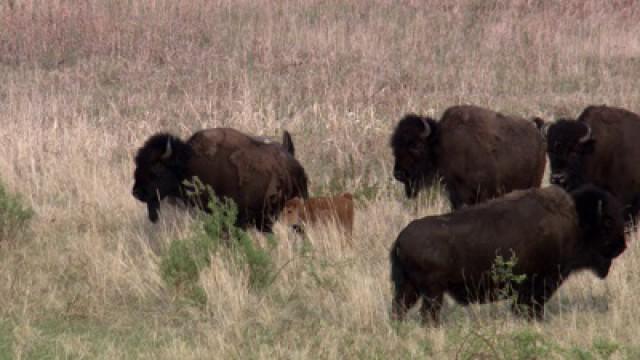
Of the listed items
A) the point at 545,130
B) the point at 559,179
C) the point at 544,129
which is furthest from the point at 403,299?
the point at 544,129

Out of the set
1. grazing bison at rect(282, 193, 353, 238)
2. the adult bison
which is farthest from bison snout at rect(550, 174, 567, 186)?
grazing bison at rect(282, 193, 353, 238)

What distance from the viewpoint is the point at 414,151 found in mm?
12453

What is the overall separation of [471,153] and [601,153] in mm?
1269

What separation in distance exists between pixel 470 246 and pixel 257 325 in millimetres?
1749

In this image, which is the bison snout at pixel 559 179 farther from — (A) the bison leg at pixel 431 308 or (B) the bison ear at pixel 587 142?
(A) the bison leg at pixel 431 308

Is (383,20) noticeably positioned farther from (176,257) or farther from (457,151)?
(176,257)

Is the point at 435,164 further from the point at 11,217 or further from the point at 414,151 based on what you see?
the point at 11,217

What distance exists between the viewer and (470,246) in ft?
28.6

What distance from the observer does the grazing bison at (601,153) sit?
11656 millimetres

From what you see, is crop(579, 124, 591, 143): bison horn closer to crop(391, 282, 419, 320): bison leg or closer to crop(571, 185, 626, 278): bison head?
crop(571, 185, 626, 278): bison head

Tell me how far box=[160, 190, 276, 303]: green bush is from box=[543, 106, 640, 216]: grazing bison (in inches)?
124

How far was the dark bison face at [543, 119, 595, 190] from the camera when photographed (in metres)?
11.6

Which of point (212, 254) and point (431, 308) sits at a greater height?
point (431, 308)

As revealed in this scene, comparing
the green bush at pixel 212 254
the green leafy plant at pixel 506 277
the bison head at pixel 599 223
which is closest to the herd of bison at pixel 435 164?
the green bush at pixel 212 254
